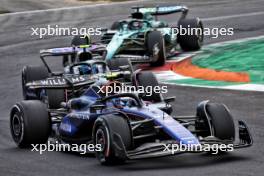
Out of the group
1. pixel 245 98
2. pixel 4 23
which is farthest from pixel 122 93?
pixel 4 23

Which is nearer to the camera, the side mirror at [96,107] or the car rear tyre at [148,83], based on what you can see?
the side mirror at [96,107]

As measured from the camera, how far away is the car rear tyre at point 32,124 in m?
13.8

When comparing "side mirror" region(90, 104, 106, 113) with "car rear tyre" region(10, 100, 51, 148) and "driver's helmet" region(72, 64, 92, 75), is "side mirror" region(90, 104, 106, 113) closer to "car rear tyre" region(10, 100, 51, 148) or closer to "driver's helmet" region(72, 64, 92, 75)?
"car rear tyre" region(10, 100, 51, 148)

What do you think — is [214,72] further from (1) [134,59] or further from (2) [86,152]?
(2) [86,152]

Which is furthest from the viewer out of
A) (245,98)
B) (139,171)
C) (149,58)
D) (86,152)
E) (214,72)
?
(149,58)

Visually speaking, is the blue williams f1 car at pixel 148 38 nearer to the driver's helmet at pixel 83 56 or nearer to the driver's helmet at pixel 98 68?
the driver's helmet at pixel 83 56

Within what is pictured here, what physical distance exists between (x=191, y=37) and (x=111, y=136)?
12556mm

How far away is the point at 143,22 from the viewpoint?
76.5ft

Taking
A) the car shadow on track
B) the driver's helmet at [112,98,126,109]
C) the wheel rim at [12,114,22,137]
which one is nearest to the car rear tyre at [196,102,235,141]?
the car shadow on track

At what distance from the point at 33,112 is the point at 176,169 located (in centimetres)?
294

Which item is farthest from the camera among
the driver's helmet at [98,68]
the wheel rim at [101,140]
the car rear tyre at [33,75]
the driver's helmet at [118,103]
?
the car rear tyre at [33,75]

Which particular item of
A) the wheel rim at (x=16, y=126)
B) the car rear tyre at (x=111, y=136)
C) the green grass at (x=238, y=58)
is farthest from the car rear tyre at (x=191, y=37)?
the car rear tyre at (x=111, y=136)

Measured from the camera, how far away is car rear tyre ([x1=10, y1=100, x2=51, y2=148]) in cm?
1375

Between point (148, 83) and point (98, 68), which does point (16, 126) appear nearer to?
point (98, 68)
